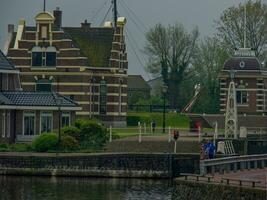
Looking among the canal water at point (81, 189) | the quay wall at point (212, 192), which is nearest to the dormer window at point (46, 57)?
the canal water at point (81, 189)

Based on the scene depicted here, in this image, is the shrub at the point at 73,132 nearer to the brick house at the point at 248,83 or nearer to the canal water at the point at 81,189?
the canal water at the point at 81,189

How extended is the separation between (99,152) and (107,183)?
8727 mm

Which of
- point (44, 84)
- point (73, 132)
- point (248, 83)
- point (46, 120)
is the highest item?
point (248, 83)

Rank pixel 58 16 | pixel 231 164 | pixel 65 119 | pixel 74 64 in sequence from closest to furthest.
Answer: pixel 231 164 → pixel 65 119 → pixel 74 64 → pixel 58 16

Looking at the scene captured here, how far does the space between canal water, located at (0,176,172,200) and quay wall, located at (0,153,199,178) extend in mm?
1561

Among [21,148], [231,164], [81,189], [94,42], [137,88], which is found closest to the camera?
[231,164]

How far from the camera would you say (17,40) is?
99.5 metres

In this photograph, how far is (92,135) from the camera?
77062 millimetres

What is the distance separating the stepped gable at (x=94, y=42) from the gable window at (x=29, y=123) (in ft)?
57.9

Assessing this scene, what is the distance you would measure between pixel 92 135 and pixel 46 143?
4354mm

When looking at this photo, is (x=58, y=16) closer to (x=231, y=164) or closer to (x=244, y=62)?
(x=244, y=62)

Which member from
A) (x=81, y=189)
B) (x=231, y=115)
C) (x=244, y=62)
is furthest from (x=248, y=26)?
(x=81, y=189)

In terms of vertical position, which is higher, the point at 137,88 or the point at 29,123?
the point at 137,88

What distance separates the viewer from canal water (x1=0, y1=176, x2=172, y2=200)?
5572 centimetres
